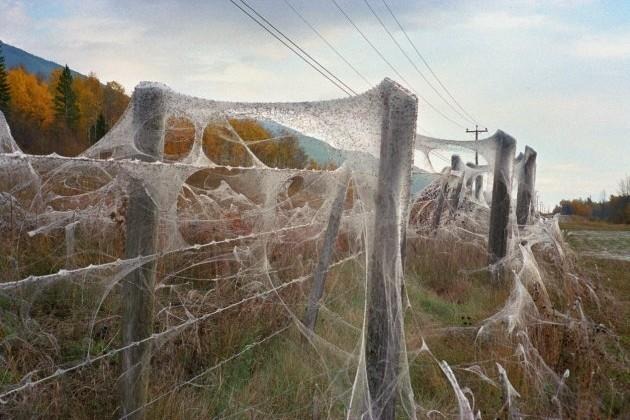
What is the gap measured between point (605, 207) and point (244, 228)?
3677 inches

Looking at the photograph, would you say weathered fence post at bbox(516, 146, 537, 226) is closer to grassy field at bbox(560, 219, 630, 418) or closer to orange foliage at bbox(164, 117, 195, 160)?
grassy field at bbox(560, 219, 630, 418)

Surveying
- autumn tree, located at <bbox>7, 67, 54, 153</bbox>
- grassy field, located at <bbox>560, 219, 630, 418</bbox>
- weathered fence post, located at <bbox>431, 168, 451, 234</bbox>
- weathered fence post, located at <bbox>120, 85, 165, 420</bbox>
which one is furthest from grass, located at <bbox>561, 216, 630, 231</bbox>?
autumn tree, located at <bbox>7, 67, 54, 153</bbox>

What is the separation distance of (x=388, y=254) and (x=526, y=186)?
7685 mm

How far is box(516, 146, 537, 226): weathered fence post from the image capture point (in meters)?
9.21

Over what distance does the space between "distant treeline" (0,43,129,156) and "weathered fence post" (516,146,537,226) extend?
176 ft

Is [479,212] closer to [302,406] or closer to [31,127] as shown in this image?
[302,406]

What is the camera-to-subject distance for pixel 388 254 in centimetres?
245

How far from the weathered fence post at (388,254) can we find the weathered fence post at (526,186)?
7245 millimetres

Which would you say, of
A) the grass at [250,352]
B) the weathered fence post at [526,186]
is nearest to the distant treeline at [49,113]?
the weathered fence post at [526,186]

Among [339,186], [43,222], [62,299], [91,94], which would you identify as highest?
[91,94]

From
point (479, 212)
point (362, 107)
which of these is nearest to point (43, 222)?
point (362, 107)

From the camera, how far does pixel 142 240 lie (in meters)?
2.54

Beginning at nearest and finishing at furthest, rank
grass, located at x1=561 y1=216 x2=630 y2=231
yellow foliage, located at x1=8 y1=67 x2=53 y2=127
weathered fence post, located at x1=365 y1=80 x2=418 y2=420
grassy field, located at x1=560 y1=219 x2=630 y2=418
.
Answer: weathered fence post, located at x1=365 y1=80 x2=418 y2=420 < grassy field, located at x1=560 y1=219 x2=630 y2=418 < grass, located at x1=561 y1=216 x2=630 y2=231 < yellow foliage, located at x1=8 y1=67 x2=53 y2=127

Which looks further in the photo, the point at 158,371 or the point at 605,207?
the point at 605,207
